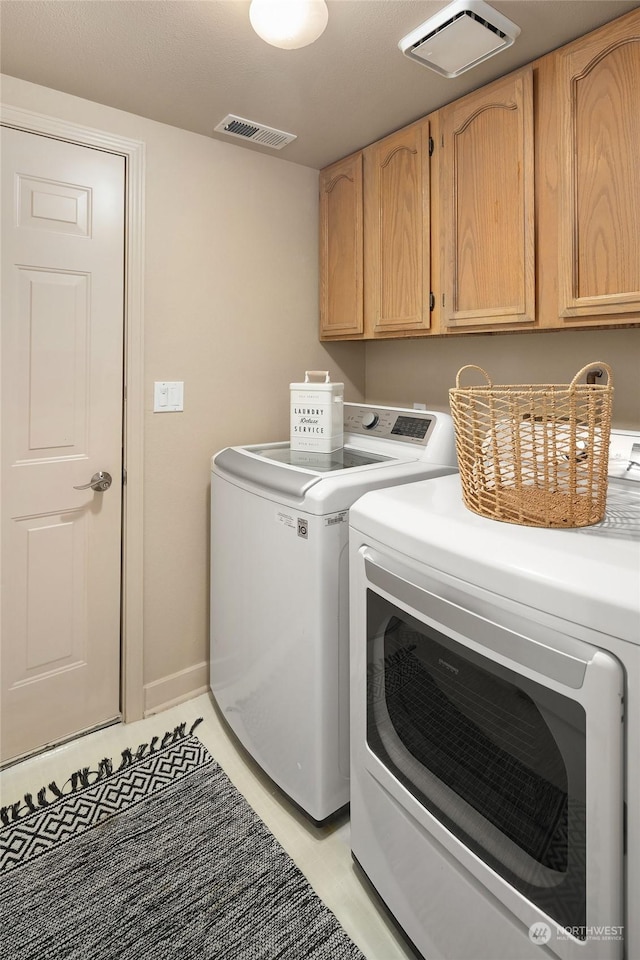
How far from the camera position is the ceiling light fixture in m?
1.27

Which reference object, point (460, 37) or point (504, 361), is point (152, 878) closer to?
point (504, 361)

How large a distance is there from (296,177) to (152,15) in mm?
1031

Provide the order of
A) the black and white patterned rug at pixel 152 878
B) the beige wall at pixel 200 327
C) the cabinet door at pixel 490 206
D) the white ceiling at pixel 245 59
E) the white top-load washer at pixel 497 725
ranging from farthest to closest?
the beige wall at pixel 200 327 < the cabinet door at pixel 490 206 < the white ceiling at pixel 245 59 < the black and white patterned rug at pixel 152 878 < the white top-load washer at pixel 497 725

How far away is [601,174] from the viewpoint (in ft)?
4.61

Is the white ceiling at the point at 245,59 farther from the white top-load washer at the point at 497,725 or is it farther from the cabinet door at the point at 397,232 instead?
the white top-load washer at the point at 497,725

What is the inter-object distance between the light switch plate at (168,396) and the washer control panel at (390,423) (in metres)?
0.69

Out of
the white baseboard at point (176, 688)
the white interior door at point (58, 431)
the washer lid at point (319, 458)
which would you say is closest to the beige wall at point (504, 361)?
the washer lid at point (319, 458)

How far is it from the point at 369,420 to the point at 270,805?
4.62ft

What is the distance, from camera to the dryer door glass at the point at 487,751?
816 millimetres

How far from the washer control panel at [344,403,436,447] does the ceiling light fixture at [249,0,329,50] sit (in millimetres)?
1151

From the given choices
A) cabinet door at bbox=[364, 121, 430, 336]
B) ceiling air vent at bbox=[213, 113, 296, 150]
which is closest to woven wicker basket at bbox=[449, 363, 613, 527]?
cabinet door at bbox=[364, 121, 430, 336]

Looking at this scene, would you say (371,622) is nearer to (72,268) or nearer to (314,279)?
(72,268)

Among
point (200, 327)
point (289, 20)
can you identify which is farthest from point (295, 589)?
point (289, 20)

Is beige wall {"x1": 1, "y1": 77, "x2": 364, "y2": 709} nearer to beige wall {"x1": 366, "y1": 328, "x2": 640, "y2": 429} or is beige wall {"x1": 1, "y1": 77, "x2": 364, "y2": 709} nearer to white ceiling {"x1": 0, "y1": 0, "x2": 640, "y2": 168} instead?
white ceiling {"x1": 0, "y1": 0, "x2": 640, "y2": 168}
